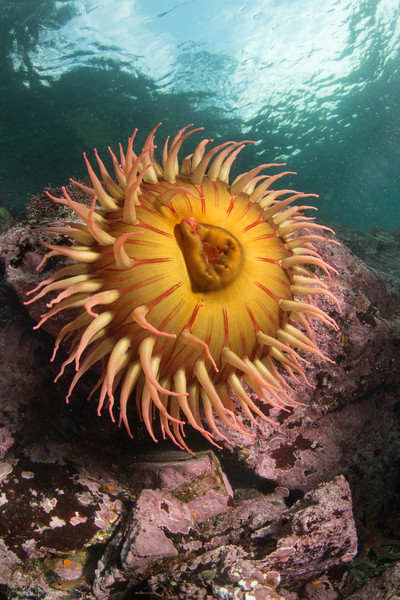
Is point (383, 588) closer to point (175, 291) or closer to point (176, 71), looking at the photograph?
point (175, 291)

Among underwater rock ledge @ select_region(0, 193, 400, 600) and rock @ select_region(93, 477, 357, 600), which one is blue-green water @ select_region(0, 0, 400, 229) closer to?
underwater rock ledge @ select_region(0, 193, 400, 600)

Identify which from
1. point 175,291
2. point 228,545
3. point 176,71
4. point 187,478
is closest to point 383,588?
point 228,545

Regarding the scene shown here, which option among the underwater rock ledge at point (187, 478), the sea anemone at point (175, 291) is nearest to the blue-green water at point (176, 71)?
the underwater rock ledge at point (187, 478)

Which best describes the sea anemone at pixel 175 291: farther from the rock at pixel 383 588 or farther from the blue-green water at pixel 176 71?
the blue-green water at pixel 176 71

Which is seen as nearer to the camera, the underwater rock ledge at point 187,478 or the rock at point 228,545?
the rock at point 228,545

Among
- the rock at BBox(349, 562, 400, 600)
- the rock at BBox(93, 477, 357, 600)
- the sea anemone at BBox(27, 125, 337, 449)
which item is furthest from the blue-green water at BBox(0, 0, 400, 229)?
the rock at BBox(349, 562, 400, 600)

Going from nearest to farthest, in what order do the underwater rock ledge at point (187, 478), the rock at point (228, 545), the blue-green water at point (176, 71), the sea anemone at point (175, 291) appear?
1. the sea anemone at point (175, 291)
2. the rock at point (228, 545)
3. the underwater rock ledge at point (187, 478)
4. the blue-green water at point (176, 71)

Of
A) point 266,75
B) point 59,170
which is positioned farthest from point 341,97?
point 59,170
